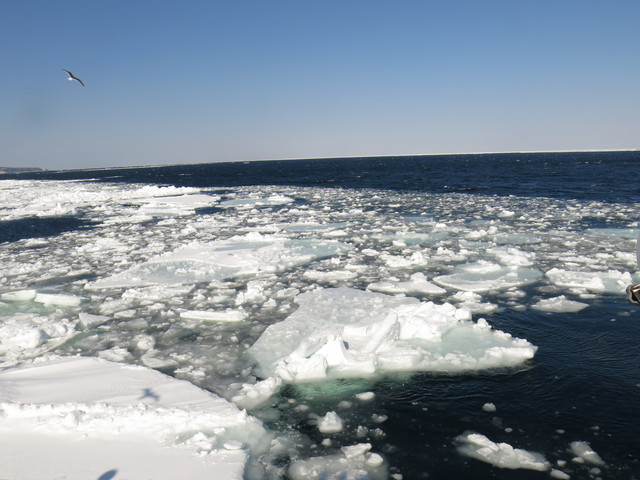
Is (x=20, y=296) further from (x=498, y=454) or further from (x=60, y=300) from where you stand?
(x=498, y=454)

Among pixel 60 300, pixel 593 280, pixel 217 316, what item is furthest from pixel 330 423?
pixel 593 280

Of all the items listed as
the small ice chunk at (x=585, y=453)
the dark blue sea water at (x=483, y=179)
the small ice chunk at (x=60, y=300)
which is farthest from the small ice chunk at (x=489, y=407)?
the dark blue sea water at (x=483, y=179)

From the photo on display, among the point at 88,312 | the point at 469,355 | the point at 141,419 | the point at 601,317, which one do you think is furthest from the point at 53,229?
the point at 601,317

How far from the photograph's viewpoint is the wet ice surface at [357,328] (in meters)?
3.07

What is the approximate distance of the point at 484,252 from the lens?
906 cm

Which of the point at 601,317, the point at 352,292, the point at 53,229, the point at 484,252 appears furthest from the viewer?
the point at 53,229

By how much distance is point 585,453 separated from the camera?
2910mm

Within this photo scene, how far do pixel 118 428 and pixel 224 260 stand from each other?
5.68 m

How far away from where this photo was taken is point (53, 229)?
1467cm

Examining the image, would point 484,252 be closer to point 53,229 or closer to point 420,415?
point 420,415

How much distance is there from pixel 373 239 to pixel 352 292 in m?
4.77

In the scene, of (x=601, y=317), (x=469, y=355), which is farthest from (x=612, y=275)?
(x=469, y=355)

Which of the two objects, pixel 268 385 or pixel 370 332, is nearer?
pixel 268 385

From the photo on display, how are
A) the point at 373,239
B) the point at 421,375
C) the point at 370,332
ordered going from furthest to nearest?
the point at 373,239 → the point at 370,332 → the point at 421,375
